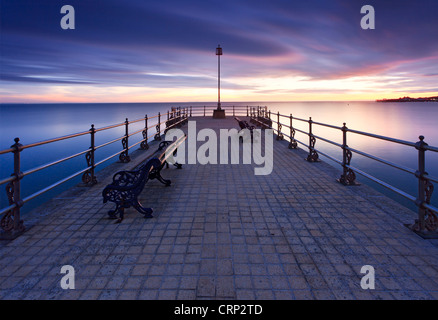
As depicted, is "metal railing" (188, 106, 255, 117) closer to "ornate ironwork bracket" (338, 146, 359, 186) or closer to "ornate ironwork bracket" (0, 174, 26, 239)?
"ornate ironwork bracket" (338, 146, 359, 186)

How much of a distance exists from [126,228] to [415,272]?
12.1 feet

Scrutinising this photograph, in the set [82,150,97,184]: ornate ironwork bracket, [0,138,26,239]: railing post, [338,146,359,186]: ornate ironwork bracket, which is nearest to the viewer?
[0,138,26,239]: railing post

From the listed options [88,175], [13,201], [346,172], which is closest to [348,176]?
[346,172]

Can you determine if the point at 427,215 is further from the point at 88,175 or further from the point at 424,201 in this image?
the point at 88,175

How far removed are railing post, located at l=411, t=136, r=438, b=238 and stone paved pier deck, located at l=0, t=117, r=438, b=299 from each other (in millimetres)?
185

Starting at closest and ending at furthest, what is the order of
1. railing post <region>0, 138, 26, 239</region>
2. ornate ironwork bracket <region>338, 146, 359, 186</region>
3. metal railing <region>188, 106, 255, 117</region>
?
1. railing post <region>0, 138, 26, 239</region>
2. ornate ironwork bracket <region>338, 146, 359, 186</region>
3. metal railing <region>188, 106, 255, 117</region>

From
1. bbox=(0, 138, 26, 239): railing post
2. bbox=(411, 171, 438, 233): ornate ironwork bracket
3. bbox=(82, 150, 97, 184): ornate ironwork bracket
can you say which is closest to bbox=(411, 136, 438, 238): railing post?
bbox=(411, 171, 438, 233): ornate ironwork bracket

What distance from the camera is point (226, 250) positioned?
351 centimetres

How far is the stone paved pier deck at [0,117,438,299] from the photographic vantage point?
2771 millimetres

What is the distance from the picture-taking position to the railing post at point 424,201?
3.77 metres

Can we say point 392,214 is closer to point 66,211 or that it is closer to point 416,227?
point 416,227

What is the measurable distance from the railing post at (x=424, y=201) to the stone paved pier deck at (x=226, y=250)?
185 mm

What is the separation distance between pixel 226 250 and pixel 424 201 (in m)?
2.76
